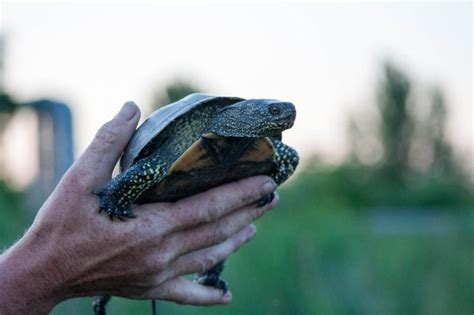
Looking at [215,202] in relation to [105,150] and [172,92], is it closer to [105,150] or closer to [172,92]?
[105,150]

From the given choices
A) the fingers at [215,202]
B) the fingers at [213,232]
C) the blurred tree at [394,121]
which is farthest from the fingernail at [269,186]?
the blurred tree at [394,121]

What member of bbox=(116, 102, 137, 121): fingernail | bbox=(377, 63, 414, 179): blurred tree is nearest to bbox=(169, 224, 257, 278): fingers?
bbox=(116, 102, 137, 121): fingernail

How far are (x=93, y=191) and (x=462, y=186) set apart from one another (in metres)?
30.3

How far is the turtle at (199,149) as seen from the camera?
2322 mm

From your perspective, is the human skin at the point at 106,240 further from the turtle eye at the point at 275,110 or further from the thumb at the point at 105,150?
the turtle eye at the point at 275,110

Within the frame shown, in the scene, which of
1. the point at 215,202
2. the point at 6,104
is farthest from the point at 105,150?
the point at 6,104

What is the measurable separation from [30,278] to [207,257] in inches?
28.5

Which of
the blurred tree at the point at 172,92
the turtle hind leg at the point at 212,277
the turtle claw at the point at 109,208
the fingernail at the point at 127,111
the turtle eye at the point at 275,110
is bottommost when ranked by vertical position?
the blurred tree at the point at 172,92

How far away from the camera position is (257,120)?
8.04 ft

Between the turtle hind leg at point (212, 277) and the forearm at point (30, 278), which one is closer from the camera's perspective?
the forearm at point (30, 278)

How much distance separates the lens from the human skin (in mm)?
2131

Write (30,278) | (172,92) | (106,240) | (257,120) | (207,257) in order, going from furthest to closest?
1. (172,92)
2. (207,257)
3. (257,120)
4. (106,240)
5. (30,278)

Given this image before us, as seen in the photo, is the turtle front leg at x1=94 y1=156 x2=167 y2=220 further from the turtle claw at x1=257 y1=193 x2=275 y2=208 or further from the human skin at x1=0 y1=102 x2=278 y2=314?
the turtle claw at x1=257 y1=193 x2=275 y2=208

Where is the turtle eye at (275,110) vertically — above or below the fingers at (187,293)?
above
